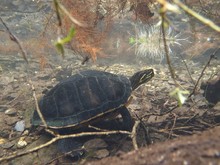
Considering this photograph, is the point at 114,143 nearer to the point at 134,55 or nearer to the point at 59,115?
the point at 59,115

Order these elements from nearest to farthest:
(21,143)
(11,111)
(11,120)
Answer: (21,143) < (11,120) < (11,111)

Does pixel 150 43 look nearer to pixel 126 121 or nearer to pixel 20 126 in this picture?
pixel 126 121

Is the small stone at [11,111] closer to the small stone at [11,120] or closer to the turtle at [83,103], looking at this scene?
the small stone at [11,120]

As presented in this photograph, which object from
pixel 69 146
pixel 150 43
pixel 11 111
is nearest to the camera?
pixel 69 146

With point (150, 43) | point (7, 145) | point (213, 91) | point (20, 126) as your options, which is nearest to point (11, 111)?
point (20, 126)

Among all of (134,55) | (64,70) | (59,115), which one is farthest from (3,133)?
(134,55)

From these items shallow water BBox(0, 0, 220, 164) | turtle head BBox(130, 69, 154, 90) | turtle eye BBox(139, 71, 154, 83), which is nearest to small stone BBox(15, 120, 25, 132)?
shallow water BBox(0, 0, 220, 164)

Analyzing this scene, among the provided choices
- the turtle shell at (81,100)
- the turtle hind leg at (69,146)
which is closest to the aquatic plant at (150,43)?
the turtle shell at (81,100)
